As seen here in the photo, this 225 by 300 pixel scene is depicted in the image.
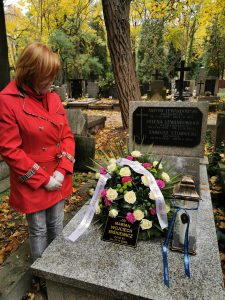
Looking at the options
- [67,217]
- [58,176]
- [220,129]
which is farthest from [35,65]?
[220,129]

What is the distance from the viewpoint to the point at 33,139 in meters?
1.91

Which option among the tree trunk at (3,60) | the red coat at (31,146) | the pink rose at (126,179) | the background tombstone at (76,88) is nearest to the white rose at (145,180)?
the pink rose at (126,179)

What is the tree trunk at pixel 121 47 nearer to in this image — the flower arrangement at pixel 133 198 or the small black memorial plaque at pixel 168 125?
the small black memorial plaque at pixel 168 125

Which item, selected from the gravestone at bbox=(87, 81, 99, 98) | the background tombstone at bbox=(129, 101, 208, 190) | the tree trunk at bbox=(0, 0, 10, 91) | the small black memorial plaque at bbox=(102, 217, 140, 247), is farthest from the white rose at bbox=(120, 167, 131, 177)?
the gravestone at bbox=(87, 81, 99, 98)

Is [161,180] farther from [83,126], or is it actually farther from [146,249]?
[83,126]

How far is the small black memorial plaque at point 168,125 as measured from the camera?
11.5 feet

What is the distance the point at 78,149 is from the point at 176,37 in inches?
953

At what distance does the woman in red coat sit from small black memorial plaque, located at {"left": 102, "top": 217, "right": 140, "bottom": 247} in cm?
48

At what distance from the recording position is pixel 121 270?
1846 mm

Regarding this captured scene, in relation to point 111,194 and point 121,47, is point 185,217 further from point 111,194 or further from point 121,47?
point 121,47

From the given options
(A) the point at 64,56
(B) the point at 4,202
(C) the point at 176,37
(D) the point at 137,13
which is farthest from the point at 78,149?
(C) the point at 176,37

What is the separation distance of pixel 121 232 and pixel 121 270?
0.36 metres

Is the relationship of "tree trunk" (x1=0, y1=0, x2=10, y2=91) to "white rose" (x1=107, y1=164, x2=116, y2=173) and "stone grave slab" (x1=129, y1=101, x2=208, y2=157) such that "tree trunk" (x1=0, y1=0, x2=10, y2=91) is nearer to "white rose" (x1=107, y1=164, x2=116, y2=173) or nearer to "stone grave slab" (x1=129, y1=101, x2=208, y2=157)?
"stone grave slab" (x1=129, y1=101, x2=208, y2=157)

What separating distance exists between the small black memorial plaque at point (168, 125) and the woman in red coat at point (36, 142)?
1718 millimetres
